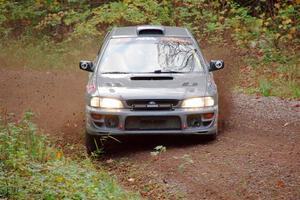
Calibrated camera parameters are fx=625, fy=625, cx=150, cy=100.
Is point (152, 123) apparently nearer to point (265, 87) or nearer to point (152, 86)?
point (152, 86)

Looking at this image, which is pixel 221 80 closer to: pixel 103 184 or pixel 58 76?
pixel 58 76

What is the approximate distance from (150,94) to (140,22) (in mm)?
11744

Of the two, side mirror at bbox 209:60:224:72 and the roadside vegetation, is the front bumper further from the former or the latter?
the roadside vegetation

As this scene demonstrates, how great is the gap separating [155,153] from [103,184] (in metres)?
1.69

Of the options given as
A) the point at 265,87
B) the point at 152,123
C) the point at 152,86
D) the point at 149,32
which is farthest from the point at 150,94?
the point at 265,87

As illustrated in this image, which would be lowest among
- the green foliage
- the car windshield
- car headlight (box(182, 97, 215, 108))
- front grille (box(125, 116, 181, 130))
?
the green foliage

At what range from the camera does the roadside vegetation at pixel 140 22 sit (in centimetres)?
1928

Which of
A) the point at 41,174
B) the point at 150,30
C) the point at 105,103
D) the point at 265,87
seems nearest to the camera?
the point at 41,174

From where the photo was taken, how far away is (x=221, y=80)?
1666 cm

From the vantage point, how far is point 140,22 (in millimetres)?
20562

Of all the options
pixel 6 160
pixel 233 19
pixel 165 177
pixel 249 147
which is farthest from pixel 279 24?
pixel 6 160

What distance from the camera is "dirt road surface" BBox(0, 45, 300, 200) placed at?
307 inches

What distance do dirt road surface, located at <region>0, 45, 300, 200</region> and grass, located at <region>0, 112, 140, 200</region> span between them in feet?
1.99

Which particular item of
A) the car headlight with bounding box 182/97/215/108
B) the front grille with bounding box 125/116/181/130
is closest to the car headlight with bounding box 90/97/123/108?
the front grille with bounding box 125/116/181/130
